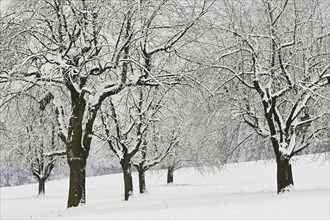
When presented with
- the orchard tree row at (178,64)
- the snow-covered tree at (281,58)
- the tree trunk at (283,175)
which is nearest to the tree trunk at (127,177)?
the orchard tree row at (178,64)

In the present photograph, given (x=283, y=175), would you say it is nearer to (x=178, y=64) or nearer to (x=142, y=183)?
(x=178, y=64)

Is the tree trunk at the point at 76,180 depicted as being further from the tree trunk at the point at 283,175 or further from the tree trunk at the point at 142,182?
the tree trunk at the point at 142,182

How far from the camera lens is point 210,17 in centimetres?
1450

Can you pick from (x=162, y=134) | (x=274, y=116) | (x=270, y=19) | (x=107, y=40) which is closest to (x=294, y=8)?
(x=270, y=19)

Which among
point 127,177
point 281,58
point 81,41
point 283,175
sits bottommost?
point 127,177

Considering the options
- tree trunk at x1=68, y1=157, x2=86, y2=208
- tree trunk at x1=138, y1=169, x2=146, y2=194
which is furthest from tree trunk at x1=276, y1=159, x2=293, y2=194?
tree trunk at x1=138, y1=169, x2=146, y2=194

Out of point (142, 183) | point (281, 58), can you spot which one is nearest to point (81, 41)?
point (281, 58)

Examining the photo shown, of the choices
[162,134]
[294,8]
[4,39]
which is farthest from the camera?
[162,134]

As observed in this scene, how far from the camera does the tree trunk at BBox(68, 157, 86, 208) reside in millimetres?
14047

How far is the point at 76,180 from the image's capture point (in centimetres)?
1410

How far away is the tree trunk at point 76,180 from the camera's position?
14.0 m

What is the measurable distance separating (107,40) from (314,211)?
300 inches

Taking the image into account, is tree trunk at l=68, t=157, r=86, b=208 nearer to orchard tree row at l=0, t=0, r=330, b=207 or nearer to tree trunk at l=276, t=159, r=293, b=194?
orchard tree row at l=0, t=0, r=330, b=207

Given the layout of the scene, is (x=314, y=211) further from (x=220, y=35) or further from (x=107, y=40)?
(x=220, y=35)
